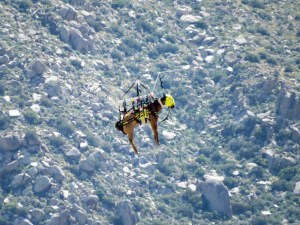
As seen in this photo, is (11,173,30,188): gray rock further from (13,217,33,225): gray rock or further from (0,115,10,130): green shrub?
(0,115,10,130): green shrub

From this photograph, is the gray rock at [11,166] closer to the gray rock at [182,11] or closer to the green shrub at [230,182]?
the green shrub at [230,182]

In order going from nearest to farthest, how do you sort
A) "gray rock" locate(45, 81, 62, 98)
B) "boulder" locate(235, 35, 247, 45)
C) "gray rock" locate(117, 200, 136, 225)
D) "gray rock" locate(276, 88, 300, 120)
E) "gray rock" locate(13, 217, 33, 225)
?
"gray rock" locate(13, 217, 33, 225) → "gray rock" locate(117, 200, 136, 225) → "gray rock" locate(45, 81, 62, 98) → "gray rock" locate(276, 88, 300, 120) → "boulder" locate(235, 35, 247, 45)

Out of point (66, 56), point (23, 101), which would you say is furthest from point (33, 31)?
point (23, 101)

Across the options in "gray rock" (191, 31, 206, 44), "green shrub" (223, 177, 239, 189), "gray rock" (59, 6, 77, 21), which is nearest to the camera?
"green shrub" (223, 177, 239, 189)

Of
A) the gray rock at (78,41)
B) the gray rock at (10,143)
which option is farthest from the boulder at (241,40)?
the gray rock at (10,143)

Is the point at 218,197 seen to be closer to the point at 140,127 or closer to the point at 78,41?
the point at 140,127

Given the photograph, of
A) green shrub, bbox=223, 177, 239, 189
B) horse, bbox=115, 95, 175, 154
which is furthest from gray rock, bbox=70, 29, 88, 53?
horse, bbox=115, 95, 175, 154

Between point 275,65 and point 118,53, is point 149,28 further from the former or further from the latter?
point 275,65
